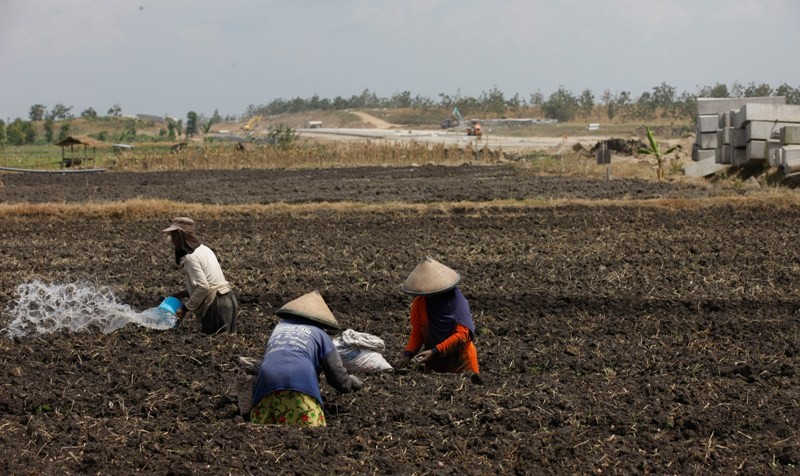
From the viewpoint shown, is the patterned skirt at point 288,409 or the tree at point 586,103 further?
the tree at point 586,103

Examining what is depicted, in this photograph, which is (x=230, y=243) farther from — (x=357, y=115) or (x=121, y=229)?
(x=357, y=115)

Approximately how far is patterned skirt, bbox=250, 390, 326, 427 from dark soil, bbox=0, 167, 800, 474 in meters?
0.18

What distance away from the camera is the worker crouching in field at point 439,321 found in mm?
7027

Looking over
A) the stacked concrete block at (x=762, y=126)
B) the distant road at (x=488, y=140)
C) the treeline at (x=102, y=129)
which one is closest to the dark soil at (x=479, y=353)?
the stacked concrete block at (x=762, y=126)

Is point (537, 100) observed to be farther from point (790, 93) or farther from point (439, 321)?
point (439, 321)

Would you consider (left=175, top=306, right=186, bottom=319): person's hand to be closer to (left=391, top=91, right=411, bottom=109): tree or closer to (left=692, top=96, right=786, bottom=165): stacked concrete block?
(left=692, top=96, right=786, bottom=165): stacked concrete block

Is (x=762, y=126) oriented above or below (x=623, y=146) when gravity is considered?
above

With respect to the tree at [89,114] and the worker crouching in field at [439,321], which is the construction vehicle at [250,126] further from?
the worker crouching in field at [439,321]

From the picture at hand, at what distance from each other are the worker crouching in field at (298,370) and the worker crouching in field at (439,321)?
917 millimetres

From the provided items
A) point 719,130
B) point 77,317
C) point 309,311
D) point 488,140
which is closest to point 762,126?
point 719,130

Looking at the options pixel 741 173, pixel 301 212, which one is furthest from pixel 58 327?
pixel 741 173

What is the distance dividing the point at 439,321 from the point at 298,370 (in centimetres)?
152

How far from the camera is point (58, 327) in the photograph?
351 inches

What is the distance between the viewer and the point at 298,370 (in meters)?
5.95
